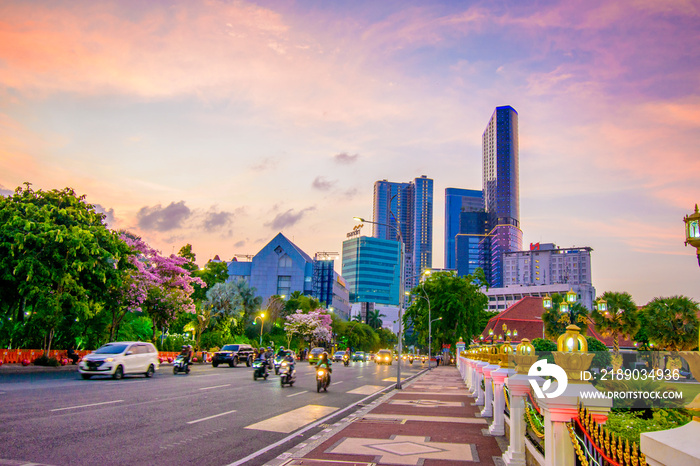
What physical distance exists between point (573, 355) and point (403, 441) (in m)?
6.24

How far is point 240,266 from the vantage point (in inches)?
4811

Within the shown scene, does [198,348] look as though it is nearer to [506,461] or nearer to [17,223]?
[17,223]

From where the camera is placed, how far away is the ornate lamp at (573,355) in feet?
18.0

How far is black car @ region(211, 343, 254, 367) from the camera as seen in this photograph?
40.0 meters

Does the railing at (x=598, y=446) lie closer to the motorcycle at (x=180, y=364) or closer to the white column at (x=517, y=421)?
the white column at (x=517, y=421)

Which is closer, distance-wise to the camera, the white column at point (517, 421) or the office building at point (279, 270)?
the white column at point (517, 421)

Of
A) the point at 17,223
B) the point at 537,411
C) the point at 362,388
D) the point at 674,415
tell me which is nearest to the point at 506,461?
the point at 537,411

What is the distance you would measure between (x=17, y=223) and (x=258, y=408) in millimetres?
19626

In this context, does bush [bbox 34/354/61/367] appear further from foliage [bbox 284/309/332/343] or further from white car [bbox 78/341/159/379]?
foliage [bbox 284/309/332/343]

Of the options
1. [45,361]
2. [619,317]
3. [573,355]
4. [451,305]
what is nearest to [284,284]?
[451,305]

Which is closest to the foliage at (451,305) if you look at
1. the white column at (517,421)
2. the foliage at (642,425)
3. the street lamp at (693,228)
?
the white column at (517,421)

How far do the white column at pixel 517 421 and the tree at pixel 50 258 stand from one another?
2579cm

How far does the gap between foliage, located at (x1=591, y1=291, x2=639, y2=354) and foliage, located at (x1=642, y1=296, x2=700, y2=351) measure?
226 inches

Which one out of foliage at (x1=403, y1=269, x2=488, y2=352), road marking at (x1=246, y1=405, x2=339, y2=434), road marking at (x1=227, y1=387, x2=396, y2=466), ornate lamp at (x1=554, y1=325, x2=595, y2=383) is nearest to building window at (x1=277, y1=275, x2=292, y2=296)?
foliage at (x1=403, y1=269, x2=488, y2=352)
